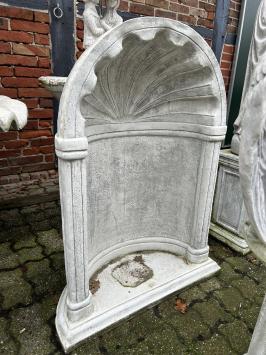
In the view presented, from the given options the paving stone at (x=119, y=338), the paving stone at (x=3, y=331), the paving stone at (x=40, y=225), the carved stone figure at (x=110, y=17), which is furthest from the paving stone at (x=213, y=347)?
the carved stone figure at (x=110, y=17)

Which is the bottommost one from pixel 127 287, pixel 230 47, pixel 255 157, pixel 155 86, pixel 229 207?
pixel 127 287

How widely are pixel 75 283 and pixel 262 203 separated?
1.25 m

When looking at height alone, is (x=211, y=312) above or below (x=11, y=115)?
below

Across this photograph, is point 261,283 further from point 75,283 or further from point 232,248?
point 75,283

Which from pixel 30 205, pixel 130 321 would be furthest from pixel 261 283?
pixel 30 205

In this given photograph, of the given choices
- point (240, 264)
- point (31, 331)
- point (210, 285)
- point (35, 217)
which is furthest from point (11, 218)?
point (240, 264)

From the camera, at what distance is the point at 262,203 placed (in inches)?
38.4

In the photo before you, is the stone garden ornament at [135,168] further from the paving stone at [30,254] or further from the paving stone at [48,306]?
the paving stone at [30,254]

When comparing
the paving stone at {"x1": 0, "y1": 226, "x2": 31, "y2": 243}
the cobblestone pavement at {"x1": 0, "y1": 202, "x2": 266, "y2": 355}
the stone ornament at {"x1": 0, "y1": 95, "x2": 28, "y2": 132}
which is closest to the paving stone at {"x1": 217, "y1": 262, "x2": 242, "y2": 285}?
the cobblestone pavement at {"x1": 0, "y1": 202, "x2": 266, "y2": 355}

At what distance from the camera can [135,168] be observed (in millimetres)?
2348

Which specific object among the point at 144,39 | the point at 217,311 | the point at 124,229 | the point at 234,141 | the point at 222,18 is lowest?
the point at 217,311

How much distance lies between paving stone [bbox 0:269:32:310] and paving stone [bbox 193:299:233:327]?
1266mm

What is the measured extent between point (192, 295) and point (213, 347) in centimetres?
44

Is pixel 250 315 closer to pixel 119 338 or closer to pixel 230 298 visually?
pixel 230 298
